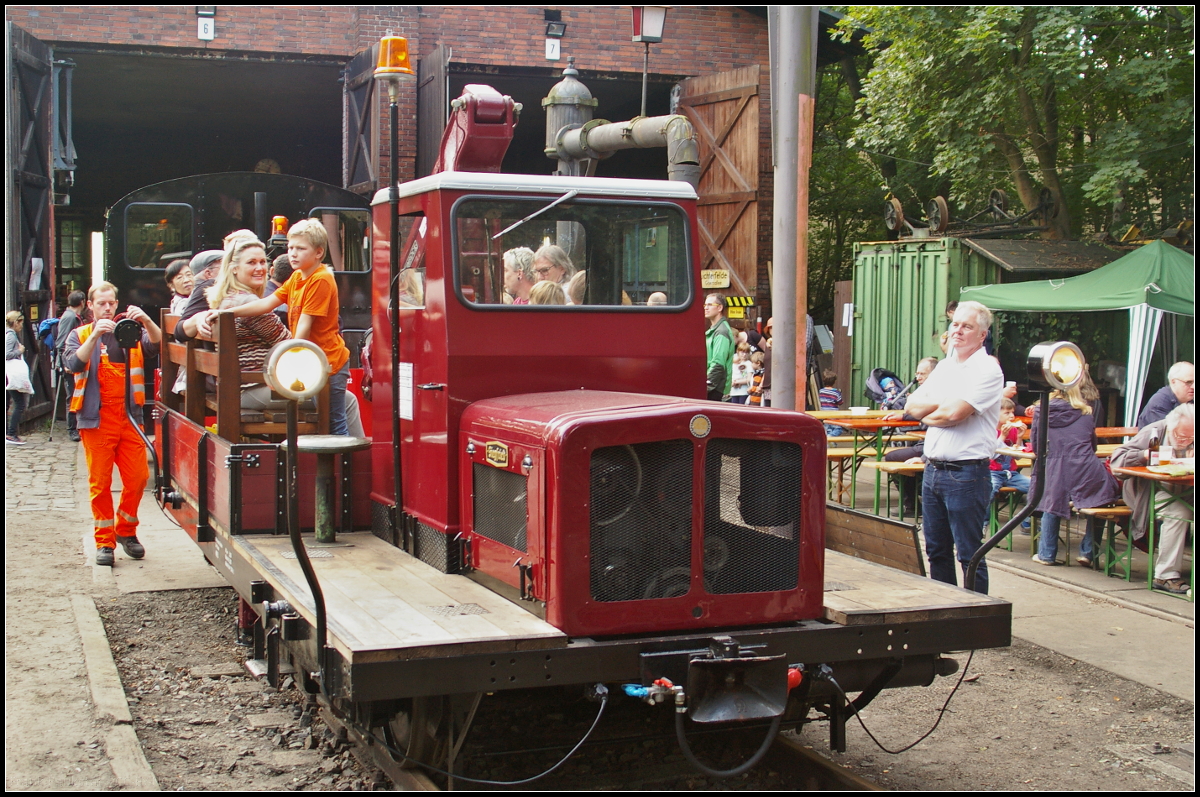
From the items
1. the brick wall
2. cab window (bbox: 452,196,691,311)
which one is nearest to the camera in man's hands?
cab window (bbox: 452,196,691,311)

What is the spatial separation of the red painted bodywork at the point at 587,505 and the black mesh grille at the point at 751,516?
4cm

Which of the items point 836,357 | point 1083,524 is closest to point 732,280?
point 836,357

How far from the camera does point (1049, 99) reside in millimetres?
16406

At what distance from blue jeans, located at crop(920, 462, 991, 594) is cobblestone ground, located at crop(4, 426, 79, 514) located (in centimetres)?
791

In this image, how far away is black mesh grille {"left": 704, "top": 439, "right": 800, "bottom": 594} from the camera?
3967mm

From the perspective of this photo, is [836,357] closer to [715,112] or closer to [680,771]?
[715,112]

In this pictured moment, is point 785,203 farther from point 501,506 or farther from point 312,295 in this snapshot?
point 501,506

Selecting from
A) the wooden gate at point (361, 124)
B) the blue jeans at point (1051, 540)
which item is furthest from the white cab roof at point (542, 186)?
the wooden gate at point (361, 124)

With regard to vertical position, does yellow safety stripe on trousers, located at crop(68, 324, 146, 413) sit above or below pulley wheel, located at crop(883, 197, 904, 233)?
below

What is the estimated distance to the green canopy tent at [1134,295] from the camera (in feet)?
39.9

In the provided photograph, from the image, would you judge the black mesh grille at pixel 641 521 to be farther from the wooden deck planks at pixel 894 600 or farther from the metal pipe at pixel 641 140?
the metal pipe at pixel 641 140

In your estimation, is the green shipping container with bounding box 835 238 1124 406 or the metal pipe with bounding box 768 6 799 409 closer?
the metal pipe with bounding box 768 6 799 409

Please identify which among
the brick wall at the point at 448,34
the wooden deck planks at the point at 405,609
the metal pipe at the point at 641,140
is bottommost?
the wooden deck planks at the point at 405,609

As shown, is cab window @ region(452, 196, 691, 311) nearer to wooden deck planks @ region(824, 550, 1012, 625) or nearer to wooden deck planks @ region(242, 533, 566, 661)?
wooden deck planks @ region(242, 533, 566, 661)
